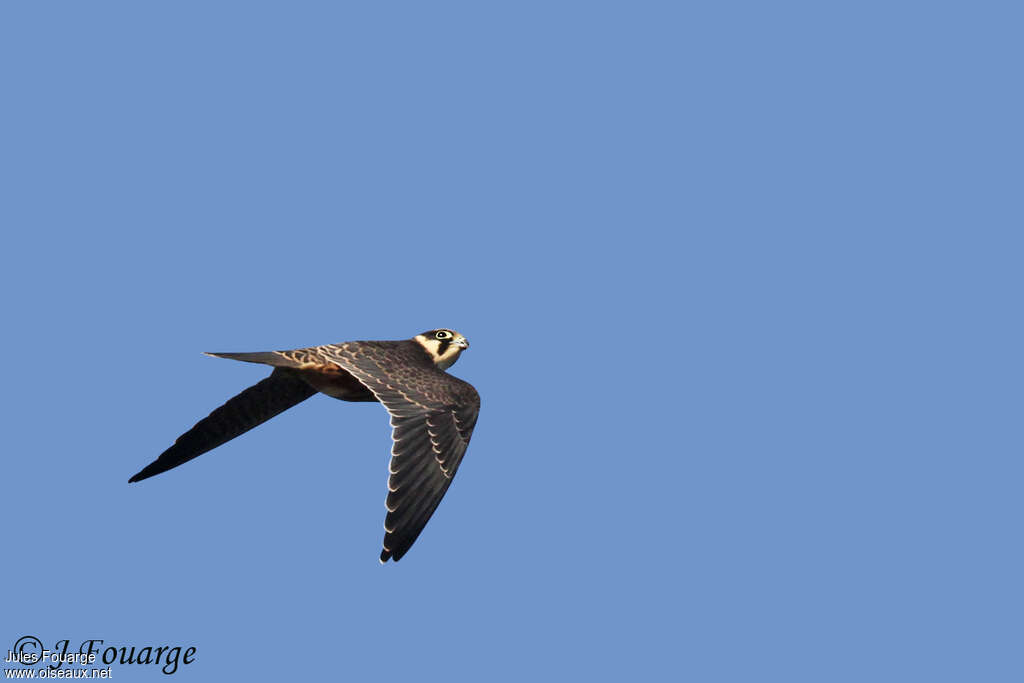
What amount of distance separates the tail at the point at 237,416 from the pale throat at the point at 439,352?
42.2 inches

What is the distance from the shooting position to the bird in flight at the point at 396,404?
8.15 meters

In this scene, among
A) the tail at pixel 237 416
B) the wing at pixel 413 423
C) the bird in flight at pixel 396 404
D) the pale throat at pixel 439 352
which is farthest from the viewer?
the pale throat at pixel 439 352

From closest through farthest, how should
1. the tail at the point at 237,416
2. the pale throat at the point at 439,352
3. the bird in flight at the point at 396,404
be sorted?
the bird in flight at the point at 396,404 < the tail at the point at 237,416 < the pale throat at the point at 439,352

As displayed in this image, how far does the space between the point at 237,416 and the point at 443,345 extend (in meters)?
1.86

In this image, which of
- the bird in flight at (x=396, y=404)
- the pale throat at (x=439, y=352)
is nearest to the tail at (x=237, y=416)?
the bird in flight at (x=396, y=404)

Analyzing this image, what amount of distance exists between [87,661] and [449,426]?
297cm

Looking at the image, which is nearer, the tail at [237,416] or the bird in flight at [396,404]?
the bird in flight at [396,404]

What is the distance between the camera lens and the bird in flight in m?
8.15

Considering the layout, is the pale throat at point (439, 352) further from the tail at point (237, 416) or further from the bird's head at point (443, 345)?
the tail at point (237, 416)

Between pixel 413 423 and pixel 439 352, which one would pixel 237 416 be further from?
pixel 413 423

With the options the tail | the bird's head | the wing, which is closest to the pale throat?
the bird's head

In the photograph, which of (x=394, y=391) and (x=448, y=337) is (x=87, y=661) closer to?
(x=394, y=391)

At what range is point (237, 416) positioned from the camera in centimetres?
972

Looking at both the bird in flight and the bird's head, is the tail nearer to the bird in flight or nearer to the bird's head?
the bird in flight
